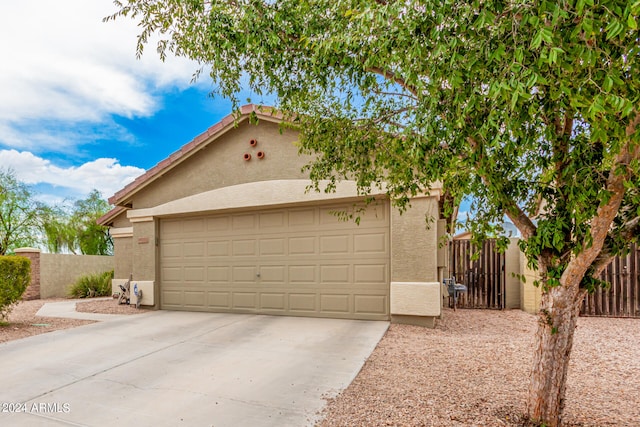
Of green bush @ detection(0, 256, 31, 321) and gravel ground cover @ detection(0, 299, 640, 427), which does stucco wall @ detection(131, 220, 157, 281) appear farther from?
green bush @ detection(0, 256, 31, 321)

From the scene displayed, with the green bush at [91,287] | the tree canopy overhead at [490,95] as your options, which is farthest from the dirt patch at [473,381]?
the green bush at [91,287]

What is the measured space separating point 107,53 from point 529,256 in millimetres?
10410

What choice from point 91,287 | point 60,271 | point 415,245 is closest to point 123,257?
point 91,287

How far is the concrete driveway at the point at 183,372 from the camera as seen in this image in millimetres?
4004

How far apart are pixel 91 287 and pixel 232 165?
9731 millimetres

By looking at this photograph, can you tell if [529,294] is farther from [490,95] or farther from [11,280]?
[11,280]

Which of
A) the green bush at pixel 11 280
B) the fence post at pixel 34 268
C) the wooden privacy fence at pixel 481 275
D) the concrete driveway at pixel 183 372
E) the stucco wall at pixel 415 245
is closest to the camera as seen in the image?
the concrete driveway at pixel 183 372

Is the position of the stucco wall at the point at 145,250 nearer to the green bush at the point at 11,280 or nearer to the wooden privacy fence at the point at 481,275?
the green bush at the point at 11,280

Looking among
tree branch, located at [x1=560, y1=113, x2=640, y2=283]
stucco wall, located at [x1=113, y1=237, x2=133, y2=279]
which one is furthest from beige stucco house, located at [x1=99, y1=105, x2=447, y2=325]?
tree branch, located at [x1=560, y1=113, x2=640, y2=283]

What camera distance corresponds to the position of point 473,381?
15.8 ft

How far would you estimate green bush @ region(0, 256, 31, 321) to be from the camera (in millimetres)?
8297

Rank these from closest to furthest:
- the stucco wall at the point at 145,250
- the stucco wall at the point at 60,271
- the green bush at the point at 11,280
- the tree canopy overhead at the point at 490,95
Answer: the tree canopy overhead at the point at 490,95 < the green bush at the point at 11,280 < the stucco wall at the point at 145,250 < the stucco wall at the point at 60,271

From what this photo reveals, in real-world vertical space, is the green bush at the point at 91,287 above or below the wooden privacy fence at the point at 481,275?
below

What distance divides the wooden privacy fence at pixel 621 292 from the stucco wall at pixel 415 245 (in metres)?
5.05
